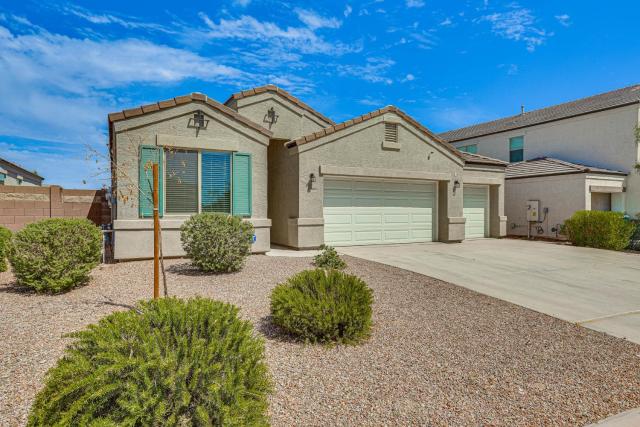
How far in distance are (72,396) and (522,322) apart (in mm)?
5728

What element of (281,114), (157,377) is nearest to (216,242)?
(157,377)

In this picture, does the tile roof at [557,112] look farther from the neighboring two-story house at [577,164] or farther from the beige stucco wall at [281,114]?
the beige stucco wall at [281,114]

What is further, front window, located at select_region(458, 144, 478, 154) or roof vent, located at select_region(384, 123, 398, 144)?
front window, located at select_region(458, 144, 478, 154)

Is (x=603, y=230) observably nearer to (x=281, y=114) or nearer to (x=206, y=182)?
(x=281, y=114)

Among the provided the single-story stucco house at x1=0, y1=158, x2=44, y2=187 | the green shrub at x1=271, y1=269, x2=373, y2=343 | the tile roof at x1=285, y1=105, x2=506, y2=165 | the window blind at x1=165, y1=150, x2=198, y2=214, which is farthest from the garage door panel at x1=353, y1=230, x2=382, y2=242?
the single-story stucco house at x1=0, y1=158, x2=44, y2=187

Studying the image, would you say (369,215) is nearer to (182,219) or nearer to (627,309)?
(182,219)

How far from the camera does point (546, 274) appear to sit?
9172 millimetres

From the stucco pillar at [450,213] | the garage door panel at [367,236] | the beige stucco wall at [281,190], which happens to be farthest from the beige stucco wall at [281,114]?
the stucco pillar at [450,213]

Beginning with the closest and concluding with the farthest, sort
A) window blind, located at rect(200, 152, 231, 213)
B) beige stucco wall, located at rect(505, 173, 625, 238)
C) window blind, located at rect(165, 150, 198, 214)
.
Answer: window blind, located at rect(165, 150, 198, 214), window blind, located at rect(200, 152, 231, 213), beige stucco wall, located at rect(505, 173, 625, 238)

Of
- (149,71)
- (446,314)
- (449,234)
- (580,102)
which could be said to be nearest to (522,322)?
(446,314)

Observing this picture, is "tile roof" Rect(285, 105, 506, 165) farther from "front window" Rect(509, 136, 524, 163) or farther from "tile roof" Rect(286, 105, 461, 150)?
"front window" Rect(509, 136, 524, 163)

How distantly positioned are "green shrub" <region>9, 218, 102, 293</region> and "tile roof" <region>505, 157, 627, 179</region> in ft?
62.8

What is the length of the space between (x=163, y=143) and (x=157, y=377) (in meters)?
8.74

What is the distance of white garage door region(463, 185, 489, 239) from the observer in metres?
16.9
